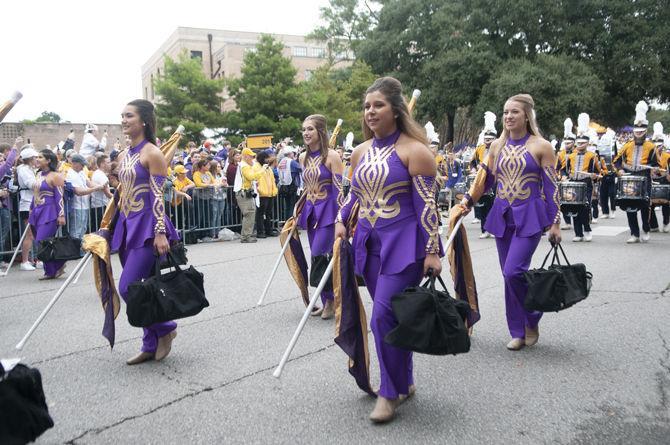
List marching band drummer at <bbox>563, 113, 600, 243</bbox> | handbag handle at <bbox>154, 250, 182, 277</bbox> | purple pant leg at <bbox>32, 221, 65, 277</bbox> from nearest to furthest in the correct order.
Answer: handbag handle at <bbox>154, 250, 182, 277</bbox> → purple pant leg at <bbox>32, 221, 65, 277</bbox> → marching band drummer at <bbox>563, 113, 600, 243</bbox>

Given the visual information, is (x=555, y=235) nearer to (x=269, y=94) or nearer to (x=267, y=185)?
(x=267, y=185)

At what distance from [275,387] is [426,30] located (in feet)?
116

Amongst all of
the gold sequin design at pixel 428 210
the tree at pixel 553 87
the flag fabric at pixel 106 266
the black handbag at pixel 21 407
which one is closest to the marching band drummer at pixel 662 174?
the gold sequin design at pixel 428 210

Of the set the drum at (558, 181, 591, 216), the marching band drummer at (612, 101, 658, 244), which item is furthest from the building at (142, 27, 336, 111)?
the drum at (558, 181, 591, 216)

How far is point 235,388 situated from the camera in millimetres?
4293

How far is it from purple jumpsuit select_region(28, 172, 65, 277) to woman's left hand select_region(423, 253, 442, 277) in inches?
275

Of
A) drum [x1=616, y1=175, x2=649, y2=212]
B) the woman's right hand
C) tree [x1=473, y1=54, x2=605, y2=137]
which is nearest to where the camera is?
the woman's right hand

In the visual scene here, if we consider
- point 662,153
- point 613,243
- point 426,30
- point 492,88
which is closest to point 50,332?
point 613,243

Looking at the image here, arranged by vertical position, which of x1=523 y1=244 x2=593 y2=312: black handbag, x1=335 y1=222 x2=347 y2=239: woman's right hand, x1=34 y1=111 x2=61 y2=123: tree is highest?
x1=34 y1=111 x2=61 y2=123: tree

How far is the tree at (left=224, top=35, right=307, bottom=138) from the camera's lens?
1307 inches

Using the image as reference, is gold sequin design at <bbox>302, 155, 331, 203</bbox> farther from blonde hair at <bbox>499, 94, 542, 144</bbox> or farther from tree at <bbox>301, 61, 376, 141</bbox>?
tree at <bbox>301, 61, 376, 141</bbox>

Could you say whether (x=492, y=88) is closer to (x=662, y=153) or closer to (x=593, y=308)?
(x=662, y=153)

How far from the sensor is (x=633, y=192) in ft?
36.8

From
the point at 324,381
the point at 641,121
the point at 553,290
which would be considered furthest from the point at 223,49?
the point at 324,381
